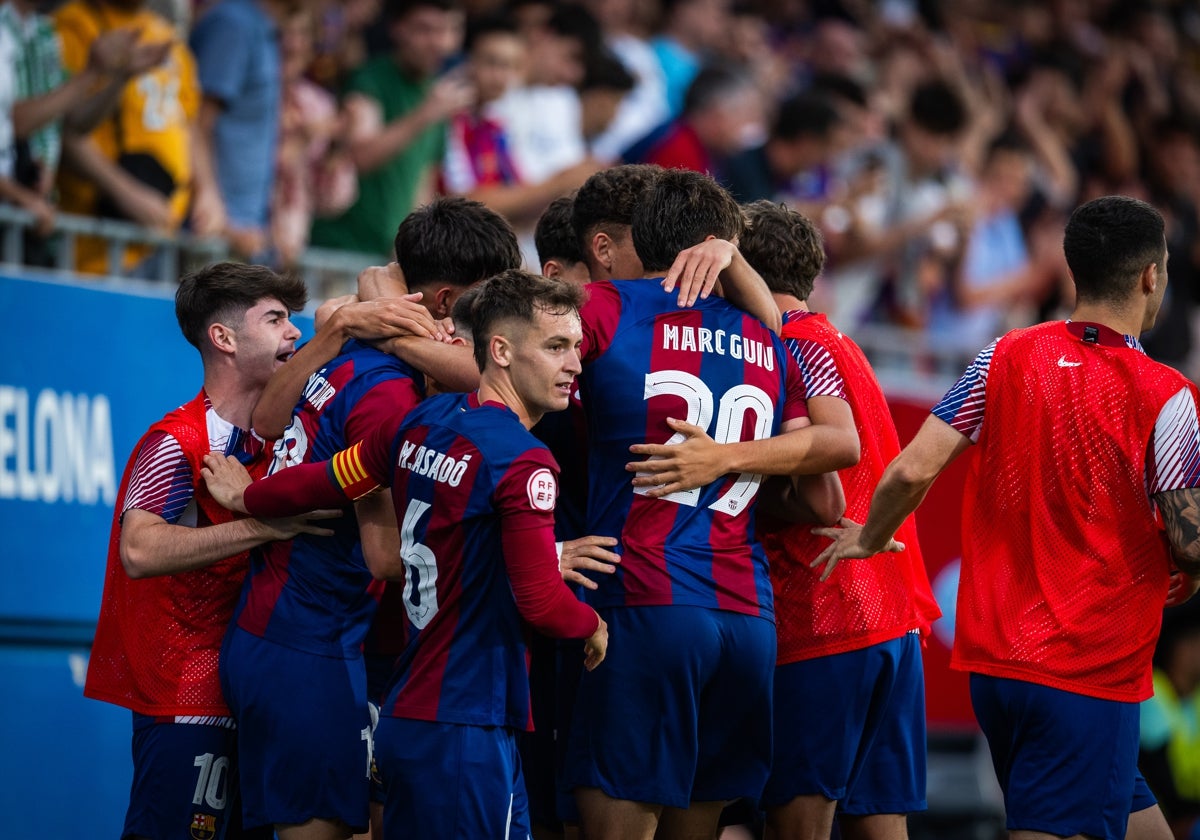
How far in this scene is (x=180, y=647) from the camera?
5.18 meters

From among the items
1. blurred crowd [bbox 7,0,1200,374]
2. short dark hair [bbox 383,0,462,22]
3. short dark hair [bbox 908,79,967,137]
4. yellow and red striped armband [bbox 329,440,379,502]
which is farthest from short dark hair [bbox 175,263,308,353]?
short dark hair [bbox 908,79,967,137]

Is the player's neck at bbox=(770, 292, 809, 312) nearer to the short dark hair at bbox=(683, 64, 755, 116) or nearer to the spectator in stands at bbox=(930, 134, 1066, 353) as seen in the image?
the short dark hair at bbox=(683, 64, 755, 116)

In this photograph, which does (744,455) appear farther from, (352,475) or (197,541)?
(197,541)

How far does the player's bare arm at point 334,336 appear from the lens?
4.98 metres

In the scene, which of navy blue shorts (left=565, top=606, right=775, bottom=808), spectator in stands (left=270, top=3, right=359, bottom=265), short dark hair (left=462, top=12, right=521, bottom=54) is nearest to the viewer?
navy blue shorts (left=565, top=606, right=775, bottom=808)

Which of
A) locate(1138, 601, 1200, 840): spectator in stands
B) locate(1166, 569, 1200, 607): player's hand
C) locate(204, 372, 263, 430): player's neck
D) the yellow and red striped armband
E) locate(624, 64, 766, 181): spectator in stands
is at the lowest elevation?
locate(1138, 601, 1200, 840): spectator in stands

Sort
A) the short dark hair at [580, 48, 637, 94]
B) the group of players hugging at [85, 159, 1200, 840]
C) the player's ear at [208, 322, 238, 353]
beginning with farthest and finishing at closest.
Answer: the short dark hair at [580, 48, 637, 94] → the player's ear at [208, 322, 238, 353] → the group of players hugging at [85, 159, 1200, 840]

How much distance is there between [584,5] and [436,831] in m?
9.29

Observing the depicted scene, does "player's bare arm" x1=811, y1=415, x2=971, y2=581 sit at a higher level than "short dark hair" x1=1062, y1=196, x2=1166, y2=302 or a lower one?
lower

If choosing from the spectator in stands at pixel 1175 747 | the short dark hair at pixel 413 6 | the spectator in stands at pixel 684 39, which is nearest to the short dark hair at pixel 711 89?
the spectator in stands at pixel 684 39

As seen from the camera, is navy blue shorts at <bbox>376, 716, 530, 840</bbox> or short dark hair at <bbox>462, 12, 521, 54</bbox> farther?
short dark hair at <bbox>462, 12, 521, 54</bbox>

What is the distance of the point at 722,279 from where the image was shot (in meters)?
5.14

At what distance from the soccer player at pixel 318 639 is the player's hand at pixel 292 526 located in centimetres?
6

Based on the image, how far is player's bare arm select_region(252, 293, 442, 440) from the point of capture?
196 inches
